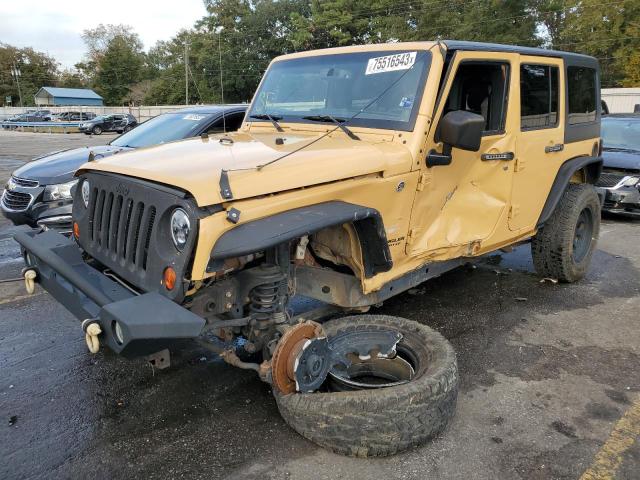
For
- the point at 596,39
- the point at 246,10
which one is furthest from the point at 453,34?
the point at 246,10

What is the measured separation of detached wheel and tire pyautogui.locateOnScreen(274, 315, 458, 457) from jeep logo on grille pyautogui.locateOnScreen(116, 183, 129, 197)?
1.39m

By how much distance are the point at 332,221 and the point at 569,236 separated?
3.42m

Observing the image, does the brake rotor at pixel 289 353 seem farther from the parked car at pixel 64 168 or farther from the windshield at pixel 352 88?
the parked car at pixel 64 168

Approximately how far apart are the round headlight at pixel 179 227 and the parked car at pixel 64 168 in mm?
4091

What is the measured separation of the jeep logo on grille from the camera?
295 centimetres

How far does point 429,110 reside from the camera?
353 centimetres

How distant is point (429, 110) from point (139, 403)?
8.69 ft

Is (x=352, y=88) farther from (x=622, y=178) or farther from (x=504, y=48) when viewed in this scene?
(x=622, y=178)

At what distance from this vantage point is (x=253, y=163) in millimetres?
2908

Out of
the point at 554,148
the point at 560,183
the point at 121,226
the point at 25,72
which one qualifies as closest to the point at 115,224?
the point at 121,226

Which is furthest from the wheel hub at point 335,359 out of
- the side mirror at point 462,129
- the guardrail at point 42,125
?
the guardrail at point 42,125

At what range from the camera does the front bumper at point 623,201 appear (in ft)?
28.5

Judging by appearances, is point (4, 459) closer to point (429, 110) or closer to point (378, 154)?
point (378, 154)

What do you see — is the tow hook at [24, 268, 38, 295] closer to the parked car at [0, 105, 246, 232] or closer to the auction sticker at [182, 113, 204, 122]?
the parked car at [0, 105, 246, 232]
